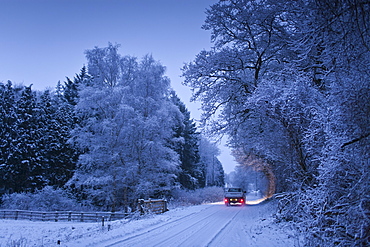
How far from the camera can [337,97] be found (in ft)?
16.6

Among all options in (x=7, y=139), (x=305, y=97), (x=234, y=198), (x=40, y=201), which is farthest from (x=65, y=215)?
(x=305, y=97)

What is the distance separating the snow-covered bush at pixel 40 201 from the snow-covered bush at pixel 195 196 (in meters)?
10.2

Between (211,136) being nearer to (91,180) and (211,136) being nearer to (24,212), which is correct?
(91,180)

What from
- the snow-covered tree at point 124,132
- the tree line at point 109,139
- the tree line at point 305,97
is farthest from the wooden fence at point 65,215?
the tree line at point 305,97

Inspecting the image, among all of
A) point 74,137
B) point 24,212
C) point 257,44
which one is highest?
point 257,44

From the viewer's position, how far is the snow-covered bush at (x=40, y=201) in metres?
24.3

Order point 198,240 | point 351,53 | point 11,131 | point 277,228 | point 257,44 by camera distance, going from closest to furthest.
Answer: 1. point 351,53
2. point 198,240
3. point 277,228
4. point 257,44
5. point 11,131

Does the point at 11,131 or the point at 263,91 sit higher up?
the point at 11,131

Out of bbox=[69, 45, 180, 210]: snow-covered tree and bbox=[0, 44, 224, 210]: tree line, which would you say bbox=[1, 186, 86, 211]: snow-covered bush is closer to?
bbox=[0, 44, 224, 210]: tree line

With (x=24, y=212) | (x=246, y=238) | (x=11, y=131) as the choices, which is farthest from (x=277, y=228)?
(x=11, y=131)

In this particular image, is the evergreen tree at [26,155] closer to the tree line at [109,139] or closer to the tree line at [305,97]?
the tree line at [109,139]

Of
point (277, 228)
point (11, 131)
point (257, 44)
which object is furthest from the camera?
point (11, 131)

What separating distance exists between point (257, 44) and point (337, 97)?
345 inches

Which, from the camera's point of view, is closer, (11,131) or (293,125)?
(293,125)
